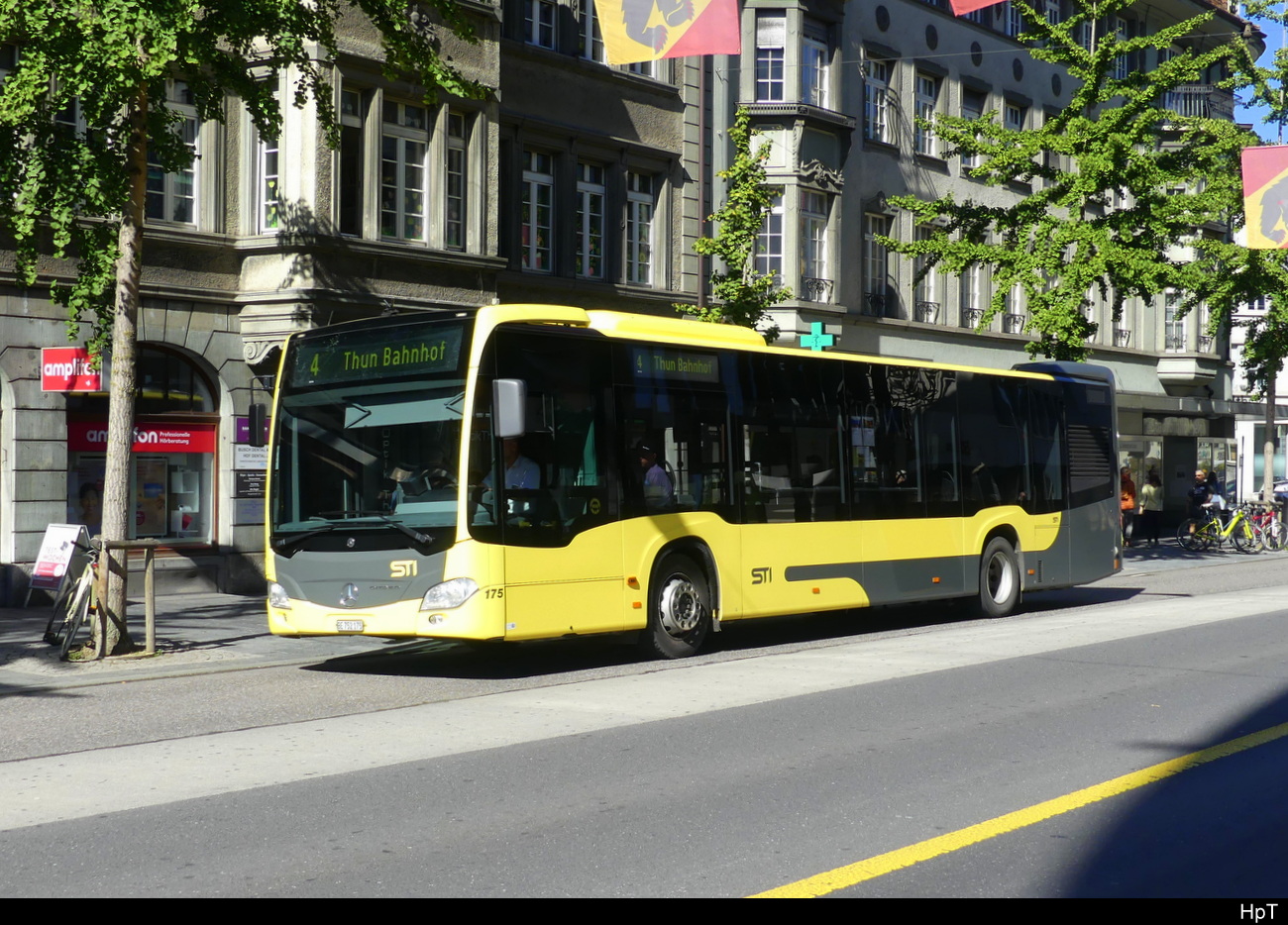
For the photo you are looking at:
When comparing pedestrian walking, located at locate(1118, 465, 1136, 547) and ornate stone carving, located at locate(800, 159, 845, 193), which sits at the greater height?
ornate stone carving, located at locate(800, 159, 845, 193)

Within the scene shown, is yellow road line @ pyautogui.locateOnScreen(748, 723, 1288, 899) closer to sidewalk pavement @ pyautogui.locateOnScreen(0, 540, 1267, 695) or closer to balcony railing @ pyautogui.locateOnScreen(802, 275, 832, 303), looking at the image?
sidewalk pavement @ pyautogui.locateOnScreen(0, 540, 1267, 695)

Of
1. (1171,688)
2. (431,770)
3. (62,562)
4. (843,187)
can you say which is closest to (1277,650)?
(1171,688)

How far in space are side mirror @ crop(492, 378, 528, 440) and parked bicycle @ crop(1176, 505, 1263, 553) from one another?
79.7 feet

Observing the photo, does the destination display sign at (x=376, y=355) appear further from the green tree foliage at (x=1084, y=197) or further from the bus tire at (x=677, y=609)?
the green tree foliage at (x=1084, y=197)

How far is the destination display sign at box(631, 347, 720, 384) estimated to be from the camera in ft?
43.7

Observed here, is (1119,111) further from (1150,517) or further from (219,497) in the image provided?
(219,497)

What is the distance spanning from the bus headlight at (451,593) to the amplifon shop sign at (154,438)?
863 cm

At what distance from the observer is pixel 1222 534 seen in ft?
107

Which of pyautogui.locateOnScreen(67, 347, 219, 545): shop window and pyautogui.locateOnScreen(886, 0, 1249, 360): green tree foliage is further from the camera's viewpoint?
pyautogui.locateOnScreen(886, 0, 1249, 360): green tree foliage

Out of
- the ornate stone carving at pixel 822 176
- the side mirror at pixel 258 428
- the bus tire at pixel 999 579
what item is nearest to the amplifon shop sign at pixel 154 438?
the side mirror at pixel 258 428

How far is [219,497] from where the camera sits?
2041 centimetres

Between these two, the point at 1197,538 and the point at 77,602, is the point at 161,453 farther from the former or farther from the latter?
the point at 1197,538

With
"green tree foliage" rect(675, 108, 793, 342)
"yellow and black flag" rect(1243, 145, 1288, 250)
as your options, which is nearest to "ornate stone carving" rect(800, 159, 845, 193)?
"green tree foliage" rect(675, 108, 793, 342)

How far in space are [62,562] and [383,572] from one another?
3820 millimetres
